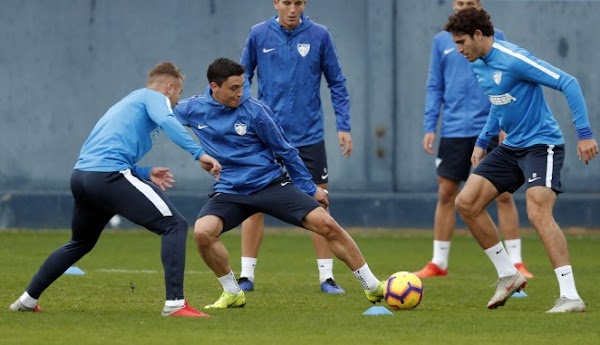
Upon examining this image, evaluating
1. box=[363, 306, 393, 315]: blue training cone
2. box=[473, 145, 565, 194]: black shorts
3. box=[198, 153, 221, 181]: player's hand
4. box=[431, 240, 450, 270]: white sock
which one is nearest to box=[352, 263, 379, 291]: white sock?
box=[363, 306, 393, 315]: blue training cone

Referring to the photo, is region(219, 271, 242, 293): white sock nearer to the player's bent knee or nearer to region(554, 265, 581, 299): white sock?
the player's bent knee

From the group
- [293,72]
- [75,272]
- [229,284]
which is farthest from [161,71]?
[75,272]

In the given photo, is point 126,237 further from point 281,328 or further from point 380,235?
point 281,328

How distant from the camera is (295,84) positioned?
438 inches

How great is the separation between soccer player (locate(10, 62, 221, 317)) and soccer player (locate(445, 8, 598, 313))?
215 centimetres

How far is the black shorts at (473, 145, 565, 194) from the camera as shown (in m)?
9.43

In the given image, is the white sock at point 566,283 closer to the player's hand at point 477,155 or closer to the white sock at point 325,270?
the player's hand at point 477,155

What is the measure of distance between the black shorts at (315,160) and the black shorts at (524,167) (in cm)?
173

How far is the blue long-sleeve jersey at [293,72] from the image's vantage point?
11.1 m

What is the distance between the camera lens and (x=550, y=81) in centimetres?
929

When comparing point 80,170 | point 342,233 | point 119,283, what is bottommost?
point 119,283

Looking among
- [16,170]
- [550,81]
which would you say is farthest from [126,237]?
[550,81]

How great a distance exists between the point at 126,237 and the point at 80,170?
25.7ft

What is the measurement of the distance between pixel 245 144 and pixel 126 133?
1.07m
